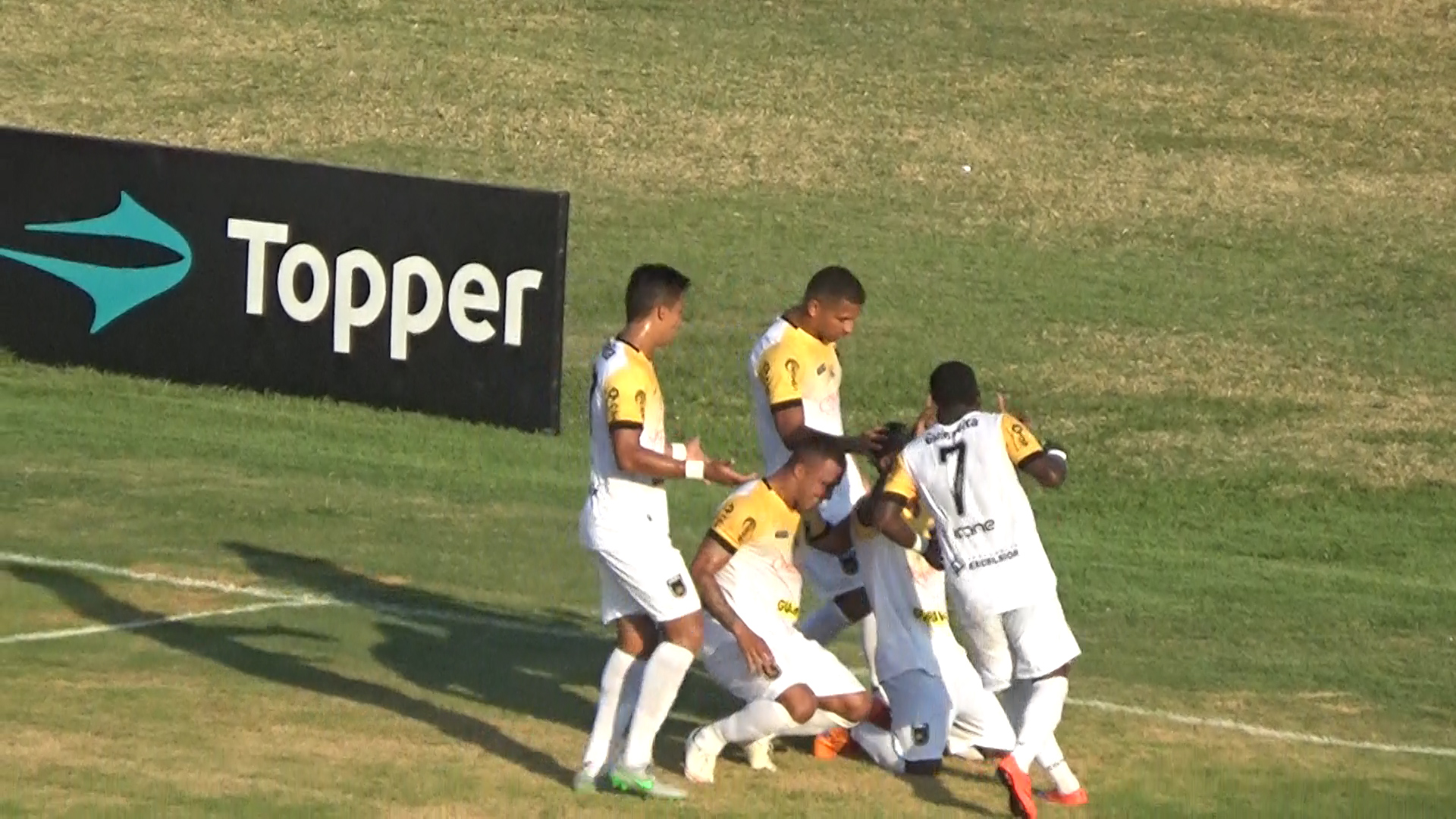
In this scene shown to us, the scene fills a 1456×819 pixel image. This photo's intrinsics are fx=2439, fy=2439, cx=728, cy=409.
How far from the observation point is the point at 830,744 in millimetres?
11195

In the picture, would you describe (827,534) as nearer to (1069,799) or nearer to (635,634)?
(635,634)

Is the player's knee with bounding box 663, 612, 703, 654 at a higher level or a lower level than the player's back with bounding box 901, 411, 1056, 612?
lower

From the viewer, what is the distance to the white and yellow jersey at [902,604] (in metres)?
11.0

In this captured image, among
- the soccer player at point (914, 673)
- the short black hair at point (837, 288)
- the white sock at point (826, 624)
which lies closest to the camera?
the soccer player at point (914, 673)

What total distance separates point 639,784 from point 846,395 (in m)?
11.2

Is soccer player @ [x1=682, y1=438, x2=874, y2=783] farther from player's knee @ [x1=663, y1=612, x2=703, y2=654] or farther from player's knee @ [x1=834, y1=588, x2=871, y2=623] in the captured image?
player's knee @ [x1=834, y1=588, x2=871, y2=623]

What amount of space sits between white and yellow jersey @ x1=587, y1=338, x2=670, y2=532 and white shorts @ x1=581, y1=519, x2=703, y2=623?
0.20 ft

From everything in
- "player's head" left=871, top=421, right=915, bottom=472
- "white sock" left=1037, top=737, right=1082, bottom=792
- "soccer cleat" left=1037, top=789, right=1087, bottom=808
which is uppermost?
"player's head" left=871, top=421, right=915, bottom=472

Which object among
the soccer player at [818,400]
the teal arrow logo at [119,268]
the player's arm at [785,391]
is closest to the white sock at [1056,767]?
the soccer player at [818,400]

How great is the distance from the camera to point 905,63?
1277 inches

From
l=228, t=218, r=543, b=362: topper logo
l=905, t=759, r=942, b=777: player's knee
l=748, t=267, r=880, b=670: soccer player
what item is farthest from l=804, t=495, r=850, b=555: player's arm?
l=228, t=218, r=543, b=362: topper logo

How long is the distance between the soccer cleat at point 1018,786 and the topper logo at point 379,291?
9397 mm

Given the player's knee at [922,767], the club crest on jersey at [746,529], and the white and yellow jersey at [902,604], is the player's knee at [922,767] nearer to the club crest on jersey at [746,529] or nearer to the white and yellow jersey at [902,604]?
the white and yellow jersey at [902,604]

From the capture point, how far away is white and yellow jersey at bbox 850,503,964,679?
11.0 metres
